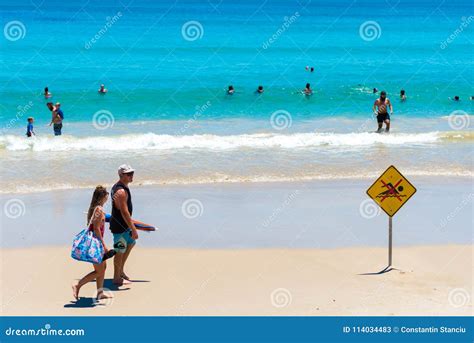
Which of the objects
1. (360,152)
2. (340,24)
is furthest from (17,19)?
(360,152)

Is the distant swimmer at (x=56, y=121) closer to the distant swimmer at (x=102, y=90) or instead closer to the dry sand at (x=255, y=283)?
the distant swimmer at (x=102, y=90)

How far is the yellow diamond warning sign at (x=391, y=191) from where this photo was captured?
1062cm

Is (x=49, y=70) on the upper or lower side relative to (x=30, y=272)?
upper

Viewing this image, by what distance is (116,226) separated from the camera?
9.91 m

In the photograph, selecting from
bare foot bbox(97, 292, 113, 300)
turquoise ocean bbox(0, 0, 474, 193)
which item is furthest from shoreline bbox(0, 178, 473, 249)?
bare foot bbox(97, 292, 113, 300)

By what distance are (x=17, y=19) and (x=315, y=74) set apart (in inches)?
1401

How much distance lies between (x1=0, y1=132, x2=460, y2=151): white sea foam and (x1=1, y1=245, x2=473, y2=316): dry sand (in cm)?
1011

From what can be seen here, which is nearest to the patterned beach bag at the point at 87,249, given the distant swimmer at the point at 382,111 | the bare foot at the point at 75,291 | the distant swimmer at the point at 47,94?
the bare foot at the point at 75,291

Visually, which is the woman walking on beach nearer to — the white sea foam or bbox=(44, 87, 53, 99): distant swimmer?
the white sea foam

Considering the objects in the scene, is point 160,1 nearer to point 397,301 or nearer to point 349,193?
point 349,193

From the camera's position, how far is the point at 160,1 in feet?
283

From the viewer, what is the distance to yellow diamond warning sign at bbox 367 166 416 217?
34.8ft

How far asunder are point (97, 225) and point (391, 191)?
3884 mm

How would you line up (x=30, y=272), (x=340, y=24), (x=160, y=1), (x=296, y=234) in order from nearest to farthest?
1. (x=30, y=272)
2. (x=296, y=234)
3. (x=340, y=24)
4. (x=160, y=1)
